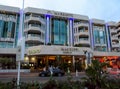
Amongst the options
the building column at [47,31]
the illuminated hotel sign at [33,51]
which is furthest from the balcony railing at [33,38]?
the illuminated hotel sign at [33,51]

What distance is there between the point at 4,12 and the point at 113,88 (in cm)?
4224

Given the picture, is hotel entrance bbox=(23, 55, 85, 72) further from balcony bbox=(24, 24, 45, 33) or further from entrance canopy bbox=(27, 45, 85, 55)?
balcony bbox=(24, 24, 45, 33)

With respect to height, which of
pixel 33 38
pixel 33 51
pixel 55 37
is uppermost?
pixel 55 37

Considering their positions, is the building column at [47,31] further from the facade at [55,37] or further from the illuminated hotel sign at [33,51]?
the illuminated hotel sign at [33,51]

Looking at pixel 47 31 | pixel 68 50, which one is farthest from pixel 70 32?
pixel 68 50

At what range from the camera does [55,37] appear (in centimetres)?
5053

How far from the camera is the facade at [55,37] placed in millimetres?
41469

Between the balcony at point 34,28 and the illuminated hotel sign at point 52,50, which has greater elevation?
the balcony at point 34,28

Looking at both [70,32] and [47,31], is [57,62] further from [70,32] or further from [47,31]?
[70,32]

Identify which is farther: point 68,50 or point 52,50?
point 68,50

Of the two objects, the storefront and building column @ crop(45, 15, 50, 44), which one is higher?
building column @ crop(45, 15, 50, 44)

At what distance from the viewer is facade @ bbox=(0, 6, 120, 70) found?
41469 mm

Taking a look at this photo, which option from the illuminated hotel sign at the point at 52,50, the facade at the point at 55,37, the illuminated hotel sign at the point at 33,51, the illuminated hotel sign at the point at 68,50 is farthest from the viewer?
the facade at the point at 55,37

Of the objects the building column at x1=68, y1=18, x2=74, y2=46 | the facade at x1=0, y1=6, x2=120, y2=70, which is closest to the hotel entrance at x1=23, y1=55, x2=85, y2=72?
the facade at x1=0, y1=6, x2=120, y2=70
